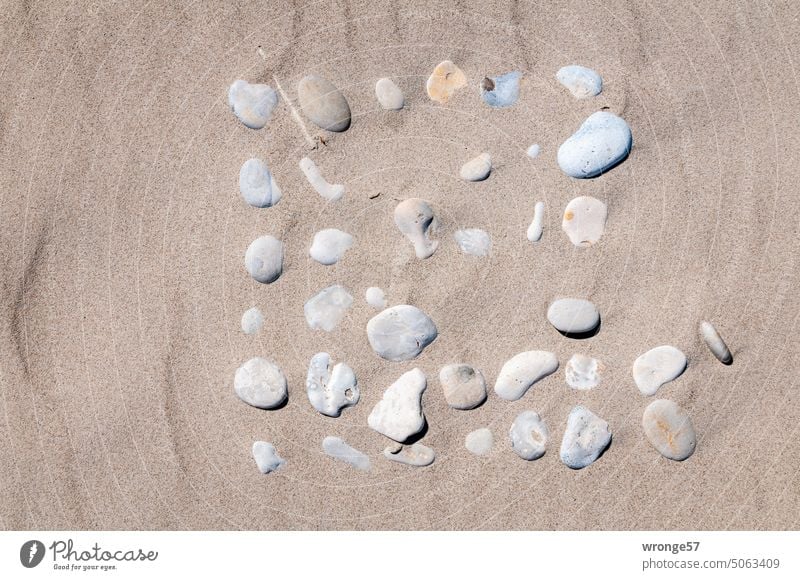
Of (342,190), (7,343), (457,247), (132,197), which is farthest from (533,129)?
(7,343)

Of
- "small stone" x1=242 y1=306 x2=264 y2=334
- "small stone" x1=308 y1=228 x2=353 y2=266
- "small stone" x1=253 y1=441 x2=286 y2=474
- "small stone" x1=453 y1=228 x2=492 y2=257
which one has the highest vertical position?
"small stone" x1=308 y1=228 x2=353 y2=266

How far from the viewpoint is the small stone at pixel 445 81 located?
6.11 feet

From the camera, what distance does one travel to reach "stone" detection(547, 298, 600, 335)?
1.82m

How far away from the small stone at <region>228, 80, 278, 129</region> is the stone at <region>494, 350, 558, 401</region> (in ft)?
3.35

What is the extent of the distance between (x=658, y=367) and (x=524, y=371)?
0.38m

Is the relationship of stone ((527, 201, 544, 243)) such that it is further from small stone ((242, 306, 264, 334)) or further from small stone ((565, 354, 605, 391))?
small stone ((242, 306, 264, 334))

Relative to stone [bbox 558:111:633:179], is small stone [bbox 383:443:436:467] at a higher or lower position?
lower

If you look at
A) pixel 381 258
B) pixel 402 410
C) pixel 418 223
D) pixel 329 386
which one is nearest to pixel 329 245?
pixel 381 258

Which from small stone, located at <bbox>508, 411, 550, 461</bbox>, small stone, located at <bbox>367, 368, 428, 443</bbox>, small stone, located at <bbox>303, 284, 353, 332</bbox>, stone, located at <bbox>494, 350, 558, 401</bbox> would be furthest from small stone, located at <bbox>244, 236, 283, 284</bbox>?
small stone, located at <bbox>508, 411, 550, 461</bbox>

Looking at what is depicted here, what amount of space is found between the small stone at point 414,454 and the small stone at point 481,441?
12 cm

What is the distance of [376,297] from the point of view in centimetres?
187

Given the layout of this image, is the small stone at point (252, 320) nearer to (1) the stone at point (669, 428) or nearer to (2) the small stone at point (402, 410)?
(2) the small stone at point (402, 410)

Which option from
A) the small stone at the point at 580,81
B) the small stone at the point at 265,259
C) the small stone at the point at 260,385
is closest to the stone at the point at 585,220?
the small stone at the point at 580,81
